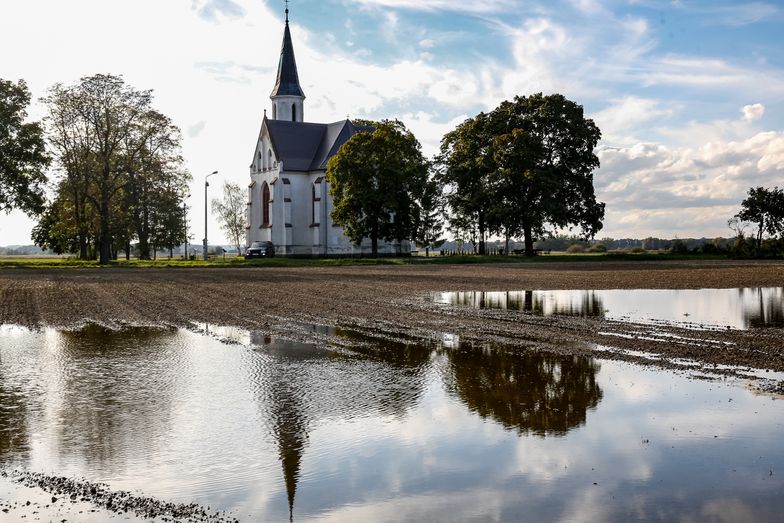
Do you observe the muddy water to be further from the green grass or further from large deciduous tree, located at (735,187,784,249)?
large deciduous tree, located at (735,187,784,249)

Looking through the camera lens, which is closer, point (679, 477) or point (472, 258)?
point (679, 477)

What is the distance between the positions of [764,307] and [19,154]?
50.3m

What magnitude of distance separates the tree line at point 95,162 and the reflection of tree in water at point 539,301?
41042 mm

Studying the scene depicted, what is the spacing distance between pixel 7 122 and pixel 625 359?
5343 cm

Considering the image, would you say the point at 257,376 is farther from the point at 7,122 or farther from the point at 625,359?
the point at 7,122

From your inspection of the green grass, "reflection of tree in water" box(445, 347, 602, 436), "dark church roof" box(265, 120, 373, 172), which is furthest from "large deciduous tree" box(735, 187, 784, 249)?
"reflection of tree in water" box(445, 347, 602, 436)

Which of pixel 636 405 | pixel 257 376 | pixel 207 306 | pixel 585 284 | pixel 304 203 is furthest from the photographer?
pixel 304 203

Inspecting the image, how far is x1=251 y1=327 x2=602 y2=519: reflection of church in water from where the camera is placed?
830cm

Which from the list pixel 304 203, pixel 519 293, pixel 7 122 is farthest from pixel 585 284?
pixel 304 203

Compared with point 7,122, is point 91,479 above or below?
below

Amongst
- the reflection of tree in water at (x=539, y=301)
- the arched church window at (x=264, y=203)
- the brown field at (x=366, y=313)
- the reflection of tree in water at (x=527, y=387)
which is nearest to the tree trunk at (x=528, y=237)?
the arched church window at (x=264, y=203)

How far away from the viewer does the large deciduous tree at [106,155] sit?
59.5 meters

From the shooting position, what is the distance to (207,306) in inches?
857

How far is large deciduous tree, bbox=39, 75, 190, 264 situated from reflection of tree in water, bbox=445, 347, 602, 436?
52.0 meters
